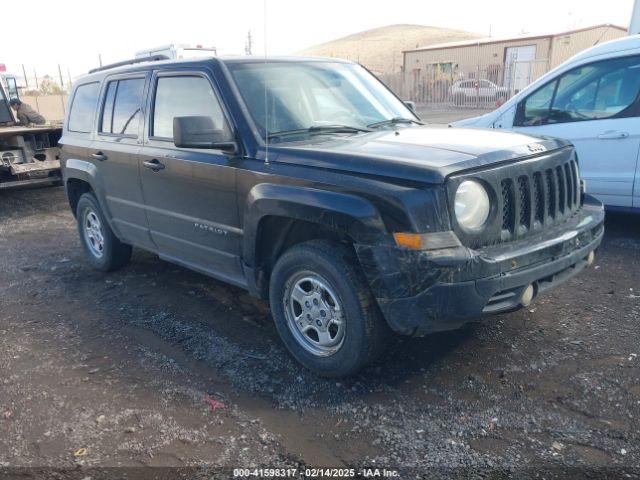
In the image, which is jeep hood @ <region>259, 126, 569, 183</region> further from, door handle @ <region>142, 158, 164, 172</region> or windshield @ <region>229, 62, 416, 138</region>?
door handle @ <region>142, 158, 164, 172</region>

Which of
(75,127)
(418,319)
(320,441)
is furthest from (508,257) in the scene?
(75,127)

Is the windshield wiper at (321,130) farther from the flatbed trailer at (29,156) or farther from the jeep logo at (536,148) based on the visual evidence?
the flatbed trailer at (29,156)

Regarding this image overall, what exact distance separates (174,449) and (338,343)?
108 centimetres

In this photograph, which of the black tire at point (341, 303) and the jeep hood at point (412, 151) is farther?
the black tire at point (341, 303)

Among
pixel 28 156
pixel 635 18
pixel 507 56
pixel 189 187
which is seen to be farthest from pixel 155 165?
pixel 507 56

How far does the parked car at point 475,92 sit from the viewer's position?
1012 inches

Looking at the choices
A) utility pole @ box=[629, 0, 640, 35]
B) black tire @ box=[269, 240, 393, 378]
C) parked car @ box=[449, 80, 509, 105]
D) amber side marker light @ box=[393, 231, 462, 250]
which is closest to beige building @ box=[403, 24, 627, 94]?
parked car @ box=[449, 80, 509, 105]

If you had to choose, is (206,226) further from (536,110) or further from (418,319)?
(536,110)

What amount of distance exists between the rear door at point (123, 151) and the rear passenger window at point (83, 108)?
0.26 meters

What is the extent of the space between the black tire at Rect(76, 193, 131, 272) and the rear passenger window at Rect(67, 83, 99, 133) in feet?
2.27

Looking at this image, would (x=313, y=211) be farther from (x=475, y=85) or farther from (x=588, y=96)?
(x=475, y=85)

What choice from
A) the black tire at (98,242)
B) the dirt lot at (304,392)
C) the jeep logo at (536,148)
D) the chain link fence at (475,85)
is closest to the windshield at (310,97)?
the jeep logo at (536,148)

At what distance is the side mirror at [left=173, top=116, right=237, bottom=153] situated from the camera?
3556mm

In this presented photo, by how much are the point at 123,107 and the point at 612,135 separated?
4682 millimetres
